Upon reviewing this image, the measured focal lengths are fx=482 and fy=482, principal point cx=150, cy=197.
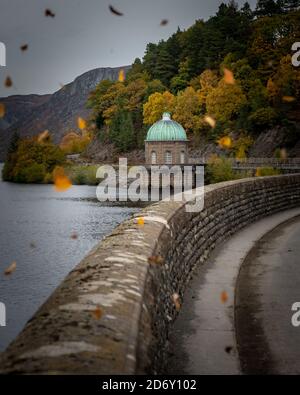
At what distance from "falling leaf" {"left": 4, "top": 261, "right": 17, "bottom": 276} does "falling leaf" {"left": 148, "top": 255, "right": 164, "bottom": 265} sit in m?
13.7

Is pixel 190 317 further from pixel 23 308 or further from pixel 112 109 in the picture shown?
pixel 112 109

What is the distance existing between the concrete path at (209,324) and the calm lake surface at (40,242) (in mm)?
5348

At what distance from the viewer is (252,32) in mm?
86062

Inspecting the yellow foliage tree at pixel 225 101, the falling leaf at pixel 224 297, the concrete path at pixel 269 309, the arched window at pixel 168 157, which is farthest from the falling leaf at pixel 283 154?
the falling leaf at pixel 224 297

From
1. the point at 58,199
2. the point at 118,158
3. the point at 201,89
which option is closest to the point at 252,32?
the point at 201,89

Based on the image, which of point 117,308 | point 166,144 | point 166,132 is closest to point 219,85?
point 166,132

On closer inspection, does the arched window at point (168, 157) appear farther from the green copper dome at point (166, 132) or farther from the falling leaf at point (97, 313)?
the falling leaf at point (97, 313)

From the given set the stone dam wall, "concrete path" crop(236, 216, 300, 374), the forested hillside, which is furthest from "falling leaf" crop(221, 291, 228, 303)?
the forested hillside

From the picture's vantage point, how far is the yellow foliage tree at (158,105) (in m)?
85.2

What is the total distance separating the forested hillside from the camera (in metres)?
66.4

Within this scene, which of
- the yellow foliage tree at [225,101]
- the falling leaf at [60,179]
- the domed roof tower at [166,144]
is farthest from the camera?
the falling leaf at [60,179]

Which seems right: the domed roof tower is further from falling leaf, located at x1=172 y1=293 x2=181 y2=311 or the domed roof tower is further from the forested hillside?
falling leaf, located at x1=172 y1=293 x2=181 y2=311

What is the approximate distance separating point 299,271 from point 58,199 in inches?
1735

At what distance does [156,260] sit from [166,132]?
69.7m
